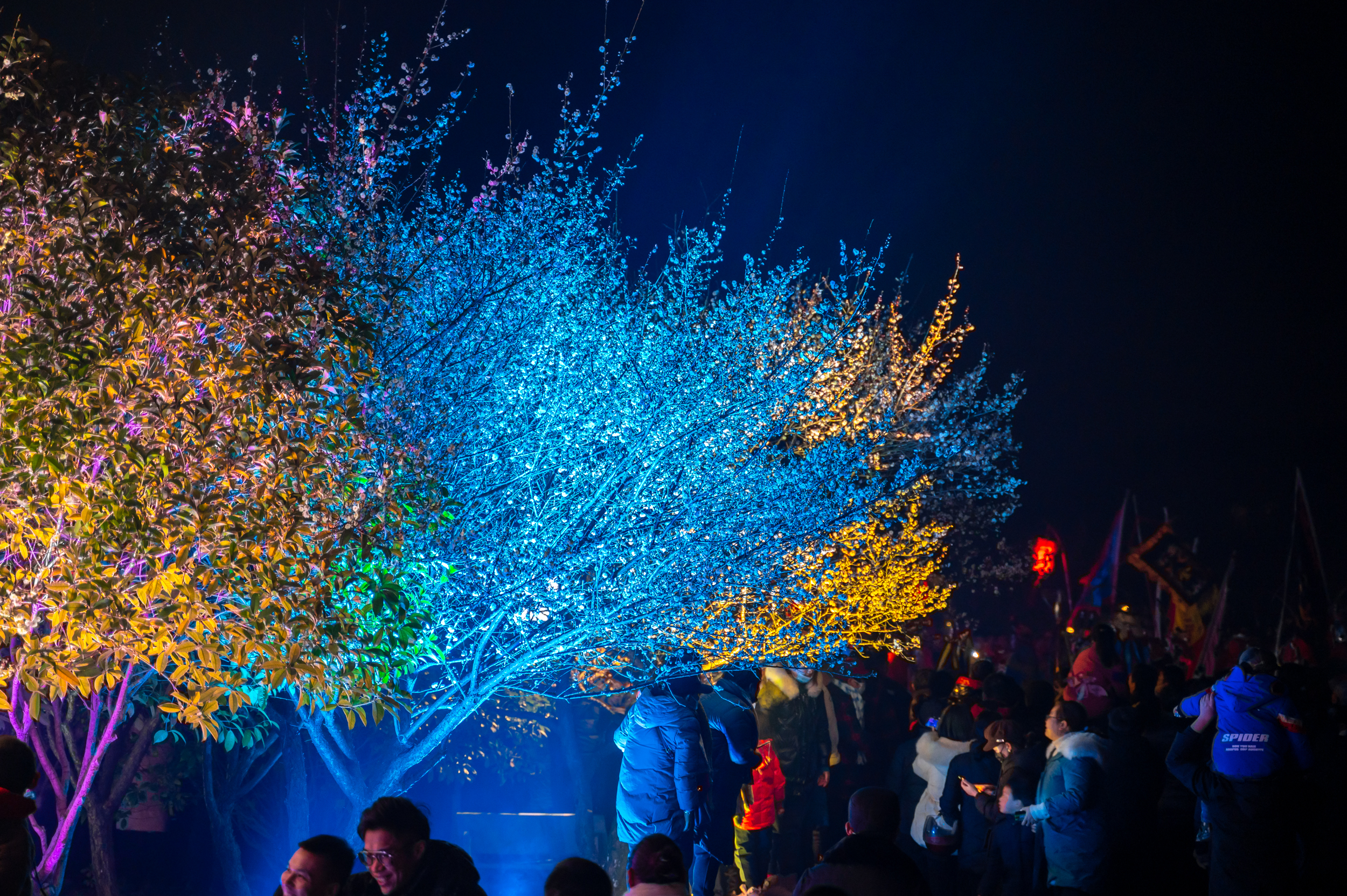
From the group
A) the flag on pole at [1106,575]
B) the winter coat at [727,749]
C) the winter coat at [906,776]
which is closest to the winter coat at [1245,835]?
the winter coat at [906,776]

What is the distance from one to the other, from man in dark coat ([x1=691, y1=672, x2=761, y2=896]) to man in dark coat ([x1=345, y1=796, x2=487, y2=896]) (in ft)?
13.6

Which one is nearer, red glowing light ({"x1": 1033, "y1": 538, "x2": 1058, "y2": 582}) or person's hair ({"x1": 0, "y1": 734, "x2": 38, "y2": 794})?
person's hair ({"x1": 0, "y1": 734, "x2": 38, "y2": 794})

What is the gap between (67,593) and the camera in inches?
167

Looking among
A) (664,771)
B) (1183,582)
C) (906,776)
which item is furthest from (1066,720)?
(1183,582)

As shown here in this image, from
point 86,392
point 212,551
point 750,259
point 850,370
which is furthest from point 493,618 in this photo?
point 850,370

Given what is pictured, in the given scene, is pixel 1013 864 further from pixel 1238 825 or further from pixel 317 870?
pixel 317 870

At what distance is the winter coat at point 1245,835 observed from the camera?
6355 mm

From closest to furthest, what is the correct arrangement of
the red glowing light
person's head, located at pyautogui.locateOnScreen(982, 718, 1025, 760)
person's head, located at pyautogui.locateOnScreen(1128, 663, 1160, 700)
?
person's head, located at pyautogui.locateOnScreen(982, 718, 1025, 760), person's head, located at pyautogui.locateOnScreen(1128, 663, 1160, 700), the red glowing light

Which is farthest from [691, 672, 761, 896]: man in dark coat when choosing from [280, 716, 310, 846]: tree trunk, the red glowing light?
the red glowing light

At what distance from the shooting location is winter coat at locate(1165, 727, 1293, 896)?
6.36 metres

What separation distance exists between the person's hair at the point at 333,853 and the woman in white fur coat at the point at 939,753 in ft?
16.4

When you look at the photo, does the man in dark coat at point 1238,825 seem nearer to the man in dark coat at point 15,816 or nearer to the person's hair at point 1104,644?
the person's hair at point 1104,644

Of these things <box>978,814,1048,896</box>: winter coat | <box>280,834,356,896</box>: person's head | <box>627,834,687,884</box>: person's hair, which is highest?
<box>280,834,356,896</box>: person's head

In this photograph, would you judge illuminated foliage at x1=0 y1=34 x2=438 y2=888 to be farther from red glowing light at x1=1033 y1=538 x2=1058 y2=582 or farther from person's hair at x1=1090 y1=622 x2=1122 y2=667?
red glowing light at x1=1033 y1=538 x2=1058 y2=582
